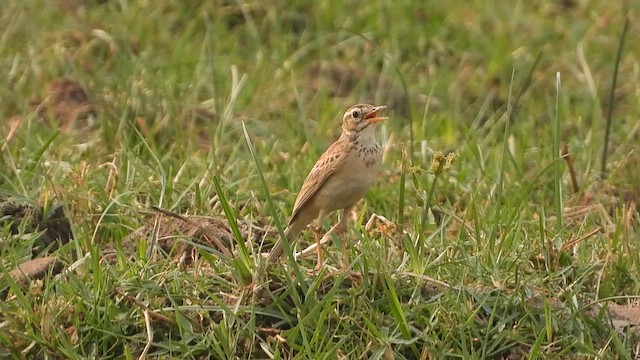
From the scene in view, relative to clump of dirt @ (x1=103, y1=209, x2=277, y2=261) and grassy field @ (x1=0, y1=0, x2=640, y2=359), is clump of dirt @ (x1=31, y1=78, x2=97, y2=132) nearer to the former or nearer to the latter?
grassy field @ (x1=0, y1=0, x2=640, y2=359)

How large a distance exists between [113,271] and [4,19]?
3.80m

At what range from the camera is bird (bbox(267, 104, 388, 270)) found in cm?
602

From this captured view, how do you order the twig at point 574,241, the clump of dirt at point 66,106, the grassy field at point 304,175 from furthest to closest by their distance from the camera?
the clump of dirt at point 66,106, the twig at point 574,241, the grassy field at point 304,175

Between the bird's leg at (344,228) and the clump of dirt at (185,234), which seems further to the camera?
the clump of dirt at (185,234)

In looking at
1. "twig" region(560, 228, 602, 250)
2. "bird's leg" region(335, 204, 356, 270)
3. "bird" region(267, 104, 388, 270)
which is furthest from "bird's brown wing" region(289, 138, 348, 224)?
"twig" region(560, 228, 602, 250)

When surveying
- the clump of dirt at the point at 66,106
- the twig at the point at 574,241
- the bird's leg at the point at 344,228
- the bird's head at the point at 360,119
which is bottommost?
the clump of dirt at the point at 66,106

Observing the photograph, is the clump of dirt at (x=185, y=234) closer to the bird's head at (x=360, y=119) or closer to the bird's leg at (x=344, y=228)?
the bird's leg at (x=344, y=228)

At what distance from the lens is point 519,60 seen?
9.58 m

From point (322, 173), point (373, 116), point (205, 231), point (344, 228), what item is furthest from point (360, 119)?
point (205, 231)

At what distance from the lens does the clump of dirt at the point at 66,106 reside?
805cm

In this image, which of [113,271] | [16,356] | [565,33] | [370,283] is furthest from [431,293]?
[565,33]

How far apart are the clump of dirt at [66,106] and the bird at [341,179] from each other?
2220 millimetres

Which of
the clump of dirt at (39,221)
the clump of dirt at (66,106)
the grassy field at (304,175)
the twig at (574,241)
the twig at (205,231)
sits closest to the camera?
the grassy field at (304,175)

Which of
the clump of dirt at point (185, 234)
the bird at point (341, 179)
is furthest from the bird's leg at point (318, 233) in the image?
the clump of dirt at point (185, 234)
